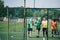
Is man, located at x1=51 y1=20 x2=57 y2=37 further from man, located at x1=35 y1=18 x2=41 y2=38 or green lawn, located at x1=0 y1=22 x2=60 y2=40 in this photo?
man, located at x1=35 y1=18 x2=41 y2=38

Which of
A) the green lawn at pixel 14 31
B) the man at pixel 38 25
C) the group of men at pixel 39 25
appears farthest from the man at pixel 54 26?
the man at pixel 38 25

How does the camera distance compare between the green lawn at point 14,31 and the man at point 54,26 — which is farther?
the man at point 54,26

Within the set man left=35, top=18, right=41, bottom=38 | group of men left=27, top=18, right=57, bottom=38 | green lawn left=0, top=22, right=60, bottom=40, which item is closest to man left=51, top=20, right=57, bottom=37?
group of men left=27, top=18, right=57, bottom=38

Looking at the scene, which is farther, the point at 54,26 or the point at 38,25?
the point at 54,26

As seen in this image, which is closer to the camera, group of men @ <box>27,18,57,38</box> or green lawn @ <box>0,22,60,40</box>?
group of men @ <box>27,18,57,38</box>

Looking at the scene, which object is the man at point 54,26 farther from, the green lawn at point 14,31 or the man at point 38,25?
the man at point 38,25

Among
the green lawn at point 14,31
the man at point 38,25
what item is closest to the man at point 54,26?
the green lawn at point 14,31

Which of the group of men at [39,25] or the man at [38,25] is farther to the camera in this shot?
the man at [38,25]

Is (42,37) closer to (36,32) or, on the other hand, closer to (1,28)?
(36,32)

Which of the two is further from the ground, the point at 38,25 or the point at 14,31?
the point at 38,25

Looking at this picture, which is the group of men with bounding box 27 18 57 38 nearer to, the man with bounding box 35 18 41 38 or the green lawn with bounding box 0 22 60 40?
the man with bounding box 35 18 41 38

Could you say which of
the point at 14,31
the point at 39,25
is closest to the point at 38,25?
the point at 39,25

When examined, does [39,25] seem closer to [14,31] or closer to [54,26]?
[54,26]

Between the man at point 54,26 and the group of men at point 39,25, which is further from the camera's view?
the man at point 54,26
